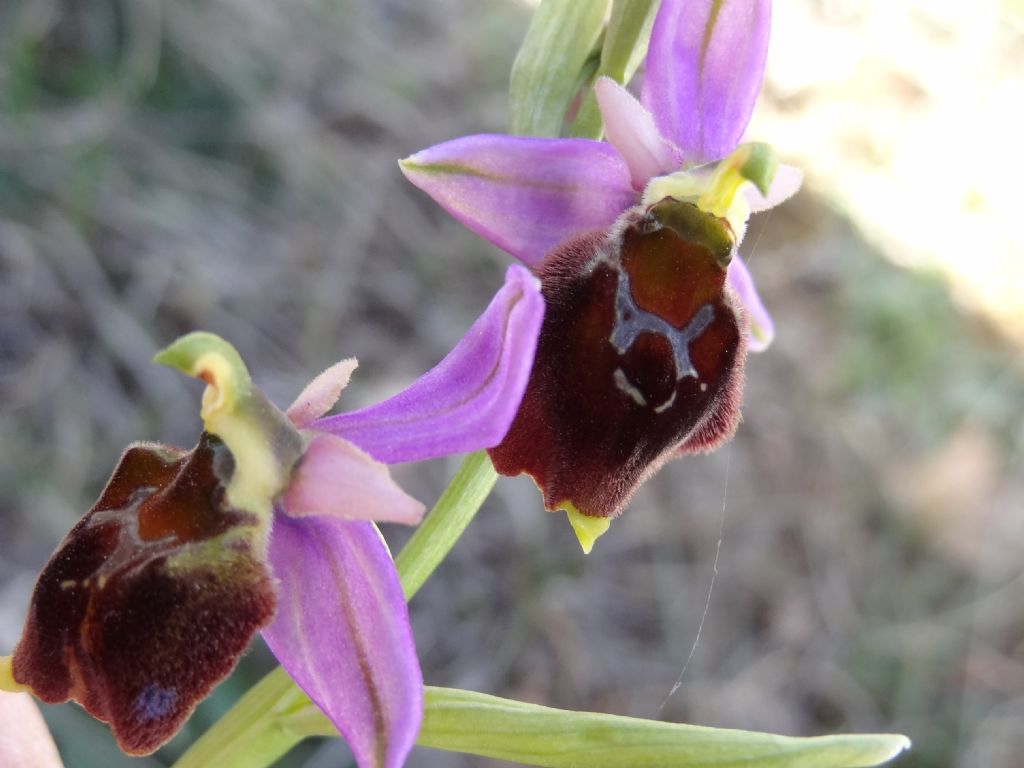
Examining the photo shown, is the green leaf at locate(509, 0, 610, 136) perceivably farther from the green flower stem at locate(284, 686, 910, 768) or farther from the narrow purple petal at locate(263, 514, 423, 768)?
the green flower stem at locate(284, 686, 910, 768)

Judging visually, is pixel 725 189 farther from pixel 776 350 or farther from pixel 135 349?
pixel 776 350

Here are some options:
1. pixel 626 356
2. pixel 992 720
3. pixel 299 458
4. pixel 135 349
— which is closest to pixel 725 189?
pixel 626 356

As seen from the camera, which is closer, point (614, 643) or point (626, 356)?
point (626, 356)

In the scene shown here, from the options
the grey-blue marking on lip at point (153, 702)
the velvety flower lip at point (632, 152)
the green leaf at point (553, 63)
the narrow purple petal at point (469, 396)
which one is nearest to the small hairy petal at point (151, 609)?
the grey-blue marking on lip at point (153, 702)

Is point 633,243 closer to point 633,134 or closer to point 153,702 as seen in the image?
point 633,134

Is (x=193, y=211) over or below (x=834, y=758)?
below

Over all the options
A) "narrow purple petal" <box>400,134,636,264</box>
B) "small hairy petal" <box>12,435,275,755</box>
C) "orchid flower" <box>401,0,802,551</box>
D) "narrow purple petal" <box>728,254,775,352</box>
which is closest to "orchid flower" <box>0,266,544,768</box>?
"small hairy petal" <box>12,435,275,755</box>

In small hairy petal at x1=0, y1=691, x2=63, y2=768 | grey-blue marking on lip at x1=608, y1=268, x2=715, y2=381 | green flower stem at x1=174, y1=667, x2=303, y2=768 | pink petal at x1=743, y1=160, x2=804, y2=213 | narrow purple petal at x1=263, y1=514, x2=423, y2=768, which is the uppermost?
pink petal at x1=743, y1=160, x2=804, y2=213
